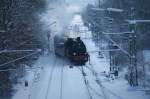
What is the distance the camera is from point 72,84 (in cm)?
3347

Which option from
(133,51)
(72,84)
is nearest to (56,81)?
(72,84)

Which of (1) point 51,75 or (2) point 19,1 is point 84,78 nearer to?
(1) point 51,75

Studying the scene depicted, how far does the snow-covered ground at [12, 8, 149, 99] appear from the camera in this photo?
97.2 ft

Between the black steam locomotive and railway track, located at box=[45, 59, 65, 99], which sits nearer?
railway track, located at box=[45, 59, 65, 99]

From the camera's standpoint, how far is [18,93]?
3142 cm

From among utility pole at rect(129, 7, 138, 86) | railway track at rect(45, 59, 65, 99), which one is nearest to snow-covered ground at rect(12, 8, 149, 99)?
railway track at rect(45, 59, 65, 99)

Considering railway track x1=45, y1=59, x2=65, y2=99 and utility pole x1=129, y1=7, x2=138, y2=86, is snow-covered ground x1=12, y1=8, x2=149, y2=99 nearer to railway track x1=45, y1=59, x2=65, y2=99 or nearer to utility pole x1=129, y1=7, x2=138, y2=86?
railway track x1=45, y1=59, x2=65, y2=99

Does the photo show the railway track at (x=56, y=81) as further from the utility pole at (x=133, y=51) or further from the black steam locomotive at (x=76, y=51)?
the utility pole at (x=133, y=51)

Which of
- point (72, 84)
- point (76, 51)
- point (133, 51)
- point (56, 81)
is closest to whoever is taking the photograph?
point (133, 51)

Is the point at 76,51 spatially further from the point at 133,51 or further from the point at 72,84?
the point at 133,51

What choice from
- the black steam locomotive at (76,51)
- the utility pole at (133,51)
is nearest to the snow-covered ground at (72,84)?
the utility pole at (133,51)

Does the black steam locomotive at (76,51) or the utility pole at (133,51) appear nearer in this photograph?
the utility pole at (133,51)

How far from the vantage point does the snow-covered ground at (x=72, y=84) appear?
29631 millimetres

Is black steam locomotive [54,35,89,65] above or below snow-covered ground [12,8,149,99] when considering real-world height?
above
